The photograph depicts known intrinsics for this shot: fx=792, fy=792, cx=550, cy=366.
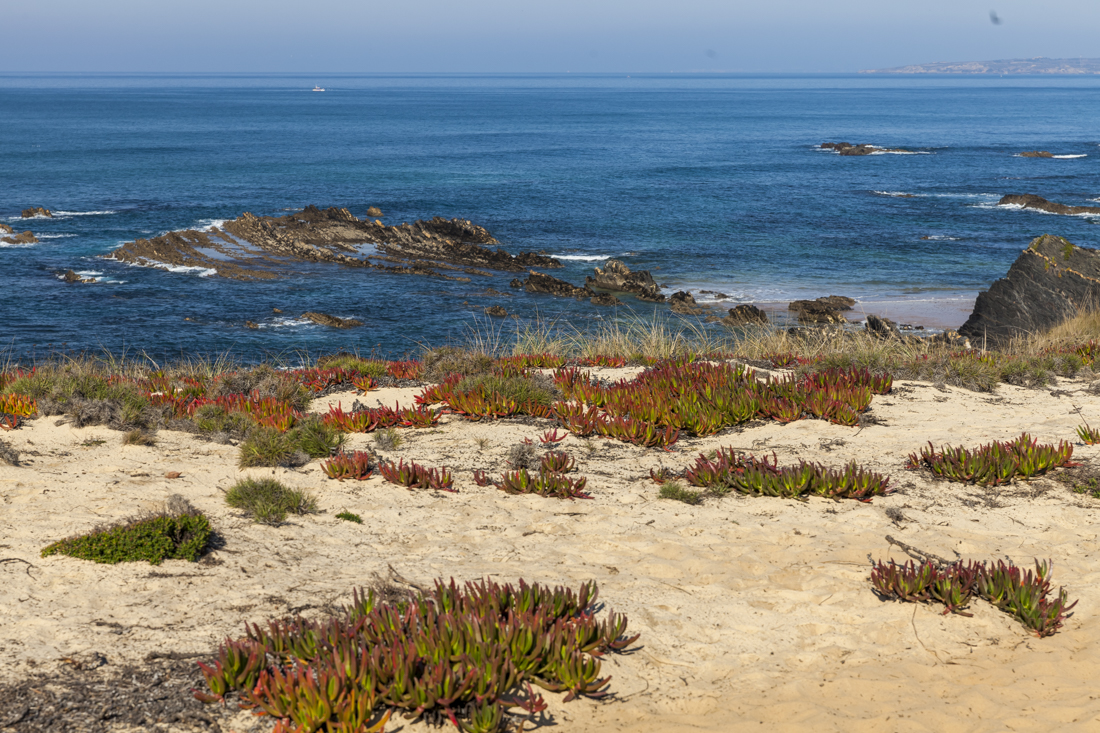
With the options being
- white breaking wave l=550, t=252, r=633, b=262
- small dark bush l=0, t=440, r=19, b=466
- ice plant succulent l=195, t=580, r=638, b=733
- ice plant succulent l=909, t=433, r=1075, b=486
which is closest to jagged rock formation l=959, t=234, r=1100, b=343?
ice plant succulent l=909, t=433, r=1075, b=486

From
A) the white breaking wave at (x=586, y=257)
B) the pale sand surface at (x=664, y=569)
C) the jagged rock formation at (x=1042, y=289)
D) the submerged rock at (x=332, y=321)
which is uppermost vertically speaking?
the jagged rock formation at (x=1042, y=289)

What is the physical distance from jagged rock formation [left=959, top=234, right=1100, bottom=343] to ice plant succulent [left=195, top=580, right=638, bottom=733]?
638 inches

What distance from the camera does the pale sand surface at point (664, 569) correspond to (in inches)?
174

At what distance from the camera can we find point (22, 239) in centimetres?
3919

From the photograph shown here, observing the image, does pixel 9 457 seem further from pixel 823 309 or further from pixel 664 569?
pixel 823 309

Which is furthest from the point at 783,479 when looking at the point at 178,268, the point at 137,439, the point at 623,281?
the point at 178,268

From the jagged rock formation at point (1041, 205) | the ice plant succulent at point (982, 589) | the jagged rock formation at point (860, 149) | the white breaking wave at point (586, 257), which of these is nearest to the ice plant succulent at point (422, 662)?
the ice plant succulent at point (982, 589)

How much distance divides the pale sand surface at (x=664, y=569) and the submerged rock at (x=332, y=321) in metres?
18.9

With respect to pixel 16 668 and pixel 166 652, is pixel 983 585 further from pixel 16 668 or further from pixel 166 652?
pixel 16 668

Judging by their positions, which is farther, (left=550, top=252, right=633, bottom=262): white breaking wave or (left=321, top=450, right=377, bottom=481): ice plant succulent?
(left=550, top=252, right=633, bottom=262): white breaking wave

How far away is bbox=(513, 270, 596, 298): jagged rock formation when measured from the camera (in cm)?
3162

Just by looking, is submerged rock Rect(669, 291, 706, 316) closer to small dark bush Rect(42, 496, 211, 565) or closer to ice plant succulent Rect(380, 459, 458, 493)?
ice plant succulent Rect(380, 459, 458, 493)

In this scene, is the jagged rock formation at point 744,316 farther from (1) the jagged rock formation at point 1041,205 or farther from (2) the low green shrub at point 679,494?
(1) the jagged rock formation at point 1041,205

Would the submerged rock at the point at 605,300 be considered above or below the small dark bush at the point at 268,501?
below
